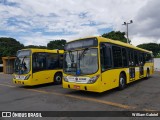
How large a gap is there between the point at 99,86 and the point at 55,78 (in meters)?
6.42

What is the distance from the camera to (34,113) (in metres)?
6.86

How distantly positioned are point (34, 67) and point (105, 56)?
18.1 feet

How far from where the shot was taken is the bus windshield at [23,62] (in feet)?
42.1

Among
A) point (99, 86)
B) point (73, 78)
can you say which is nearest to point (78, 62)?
point (73, 78)

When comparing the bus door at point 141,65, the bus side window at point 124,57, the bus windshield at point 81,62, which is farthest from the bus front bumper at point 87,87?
the bus door at point 141,65

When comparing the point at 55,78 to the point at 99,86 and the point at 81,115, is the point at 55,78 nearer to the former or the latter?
the point at 99,86

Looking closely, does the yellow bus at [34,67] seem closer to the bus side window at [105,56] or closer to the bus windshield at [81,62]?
the bus windshield at [81,62]

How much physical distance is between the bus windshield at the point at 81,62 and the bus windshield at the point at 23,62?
368cm

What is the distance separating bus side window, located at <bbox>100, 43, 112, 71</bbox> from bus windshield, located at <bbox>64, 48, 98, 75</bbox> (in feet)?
1.20

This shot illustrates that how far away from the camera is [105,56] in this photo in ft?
31.0

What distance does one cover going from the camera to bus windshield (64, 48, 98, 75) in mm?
9115

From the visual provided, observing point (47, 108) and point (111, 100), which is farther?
point (111, 100)

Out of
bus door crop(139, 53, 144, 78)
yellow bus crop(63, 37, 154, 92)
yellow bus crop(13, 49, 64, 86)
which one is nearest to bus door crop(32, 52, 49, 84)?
yellow bus crop(13, 49, 64, 86)

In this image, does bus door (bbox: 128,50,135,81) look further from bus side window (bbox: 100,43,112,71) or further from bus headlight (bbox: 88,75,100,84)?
bus headlight (bbox: 88,75,100,84)
